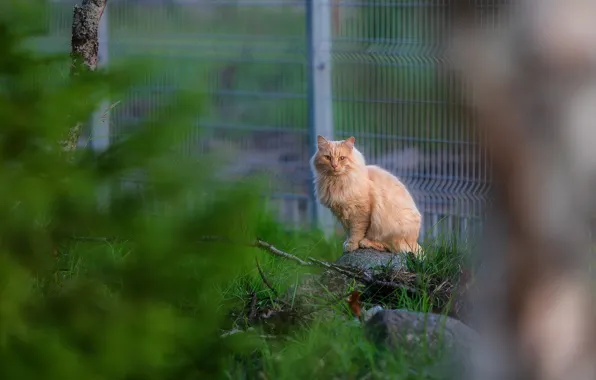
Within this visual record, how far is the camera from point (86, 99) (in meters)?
2.52

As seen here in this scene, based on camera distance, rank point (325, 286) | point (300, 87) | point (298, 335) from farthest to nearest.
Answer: point (300, 87)
point (325, 286)
point (298, 335)

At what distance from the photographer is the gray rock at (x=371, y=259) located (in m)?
5.05

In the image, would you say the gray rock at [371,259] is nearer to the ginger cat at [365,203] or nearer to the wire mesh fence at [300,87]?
the ginger cat at [365,203]

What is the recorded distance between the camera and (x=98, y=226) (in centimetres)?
239

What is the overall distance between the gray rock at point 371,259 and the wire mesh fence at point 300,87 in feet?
2.08

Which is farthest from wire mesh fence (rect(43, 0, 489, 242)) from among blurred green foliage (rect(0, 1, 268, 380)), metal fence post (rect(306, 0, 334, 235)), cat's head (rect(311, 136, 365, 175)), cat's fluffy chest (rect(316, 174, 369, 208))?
blurred green foliage (rect(0, 1, 268, 380))

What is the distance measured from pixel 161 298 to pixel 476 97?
888 mm

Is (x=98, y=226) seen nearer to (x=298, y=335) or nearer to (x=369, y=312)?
(x=298, y=335)

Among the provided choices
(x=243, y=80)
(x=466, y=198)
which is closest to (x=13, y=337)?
(x=466, y=198)

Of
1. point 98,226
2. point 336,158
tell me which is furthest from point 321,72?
point 98,226

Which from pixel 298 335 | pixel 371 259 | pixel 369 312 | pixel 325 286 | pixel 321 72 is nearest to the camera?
pixel 298 335

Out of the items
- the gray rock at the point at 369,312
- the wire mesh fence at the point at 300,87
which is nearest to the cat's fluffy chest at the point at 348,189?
the wire mesh fence at the point at 300,87

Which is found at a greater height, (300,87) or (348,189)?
(300,87)

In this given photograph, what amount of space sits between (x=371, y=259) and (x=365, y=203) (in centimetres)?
45
